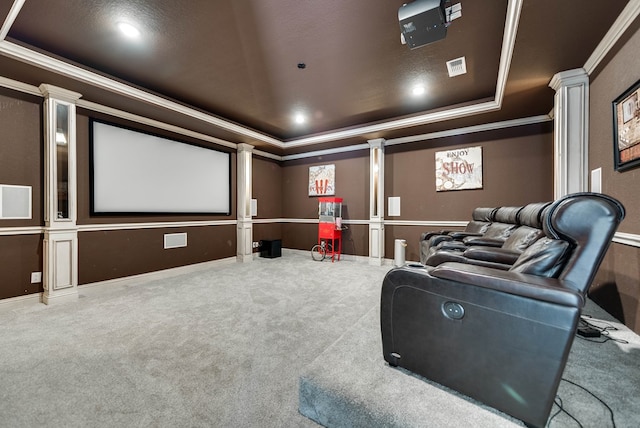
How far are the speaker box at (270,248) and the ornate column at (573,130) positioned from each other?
510cm

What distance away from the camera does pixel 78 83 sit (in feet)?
10.4

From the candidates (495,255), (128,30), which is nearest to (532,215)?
(495,255)

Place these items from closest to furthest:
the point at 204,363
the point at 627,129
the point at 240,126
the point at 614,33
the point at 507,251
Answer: the point at 204,363 < the point at 627,129 < the point at 614,33 < the point at 507,251 < the point at 240,126

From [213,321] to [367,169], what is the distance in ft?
14.5

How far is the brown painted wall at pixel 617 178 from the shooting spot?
205 cm

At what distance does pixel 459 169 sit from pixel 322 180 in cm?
294

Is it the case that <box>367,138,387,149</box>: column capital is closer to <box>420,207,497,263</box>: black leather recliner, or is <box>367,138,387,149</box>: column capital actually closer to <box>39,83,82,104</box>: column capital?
<box>420,207,497,263</box>: black leather recliner

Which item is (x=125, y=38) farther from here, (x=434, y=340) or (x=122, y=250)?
(x=434, y=340)

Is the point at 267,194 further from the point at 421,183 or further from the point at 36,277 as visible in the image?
the point at 36,277

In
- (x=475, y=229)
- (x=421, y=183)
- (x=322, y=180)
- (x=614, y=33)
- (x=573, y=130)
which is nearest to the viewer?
(x=614, y=33)

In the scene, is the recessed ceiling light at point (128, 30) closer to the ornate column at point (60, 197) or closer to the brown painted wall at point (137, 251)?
the ornate column at point (60, 197)

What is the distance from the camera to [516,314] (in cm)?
112

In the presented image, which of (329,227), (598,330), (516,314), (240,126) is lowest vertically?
(598,330)

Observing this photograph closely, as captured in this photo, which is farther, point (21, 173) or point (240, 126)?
point (240, 126)
